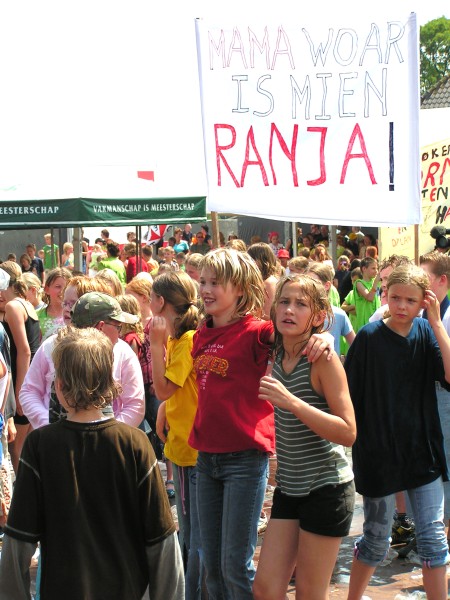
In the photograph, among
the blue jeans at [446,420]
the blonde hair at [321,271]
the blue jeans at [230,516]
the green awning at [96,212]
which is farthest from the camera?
the green awning at [96,212]

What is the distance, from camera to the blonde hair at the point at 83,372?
2939 mm

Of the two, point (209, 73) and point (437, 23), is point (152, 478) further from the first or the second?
point (437, 23)

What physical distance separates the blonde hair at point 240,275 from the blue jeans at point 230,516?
653 millimetres

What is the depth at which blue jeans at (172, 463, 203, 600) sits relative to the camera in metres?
4.46

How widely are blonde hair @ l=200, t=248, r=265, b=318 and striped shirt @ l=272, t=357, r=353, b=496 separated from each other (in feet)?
1.39

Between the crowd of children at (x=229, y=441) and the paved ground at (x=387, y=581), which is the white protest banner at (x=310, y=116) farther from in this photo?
the paved ground at (x=387, y=581)

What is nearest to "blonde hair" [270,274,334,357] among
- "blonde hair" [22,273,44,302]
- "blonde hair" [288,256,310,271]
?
"blonde hair" [288,256,310,271]

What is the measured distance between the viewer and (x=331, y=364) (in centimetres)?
383

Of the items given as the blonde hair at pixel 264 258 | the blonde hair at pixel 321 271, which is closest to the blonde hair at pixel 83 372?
the blonde hair at pixel 321 271

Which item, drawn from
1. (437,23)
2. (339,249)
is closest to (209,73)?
(339,249)

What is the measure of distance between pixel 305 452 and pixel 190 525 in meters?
0.99

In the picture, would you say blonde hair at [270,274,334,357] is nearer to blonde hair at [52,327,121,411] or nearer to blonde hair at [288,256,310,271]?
blonde hair at [52,327,121,411]

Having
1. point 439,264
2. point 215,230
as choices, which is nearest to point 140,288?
point 215,230

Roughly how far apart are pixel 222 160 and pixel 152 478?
389 centimetres
